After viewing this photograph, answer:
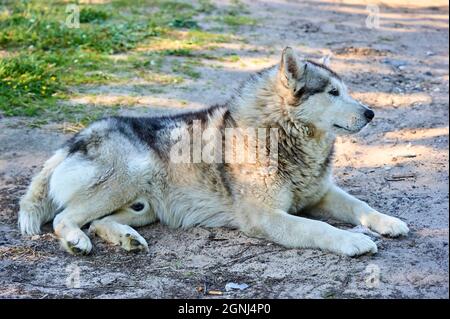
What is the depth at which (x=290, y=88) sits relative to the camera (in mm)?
5930

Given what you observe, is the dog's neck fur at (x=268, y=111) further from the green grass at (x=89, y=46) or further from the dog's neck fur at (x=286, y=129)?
the green grass at (x=89, y=46)

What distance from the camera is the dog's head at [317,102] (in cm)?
589

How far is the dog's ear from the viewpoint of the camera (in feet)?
19.1

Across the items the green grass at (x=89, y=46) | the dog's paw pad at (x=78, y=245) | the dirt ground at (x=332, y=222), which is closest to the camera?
the dirt ground at (x=332, y=222)

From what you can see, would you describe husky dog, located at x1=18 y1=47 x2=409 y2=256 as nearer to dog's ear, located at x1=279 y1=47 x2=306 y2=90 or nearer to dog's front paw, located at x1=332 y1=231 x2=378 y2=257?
dog's ear, located at x1=279 y1=47 x2=306 y2=90

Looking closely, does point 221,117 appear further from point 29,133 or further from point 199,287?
point 29,133

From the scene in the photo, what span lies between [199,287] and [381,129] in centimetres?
407

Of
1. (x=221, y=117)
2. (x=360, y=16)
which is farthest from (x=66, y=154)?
(x=360, y=16)

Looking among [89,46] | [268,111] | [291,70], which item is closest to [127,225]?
[268,111]

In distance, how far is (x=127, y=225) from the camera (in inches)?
237

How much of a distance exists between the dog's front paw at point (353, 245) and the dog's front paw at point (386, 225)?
335 millimetres

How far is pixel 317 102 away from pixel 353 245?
1296 millimetres

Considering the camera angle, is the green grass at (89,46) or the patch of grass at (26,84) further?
the green grass at (89,46)

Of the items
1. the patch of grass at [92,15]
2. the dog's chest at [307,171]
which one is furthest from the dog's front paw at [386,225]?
the patch of grass at [92,15]
